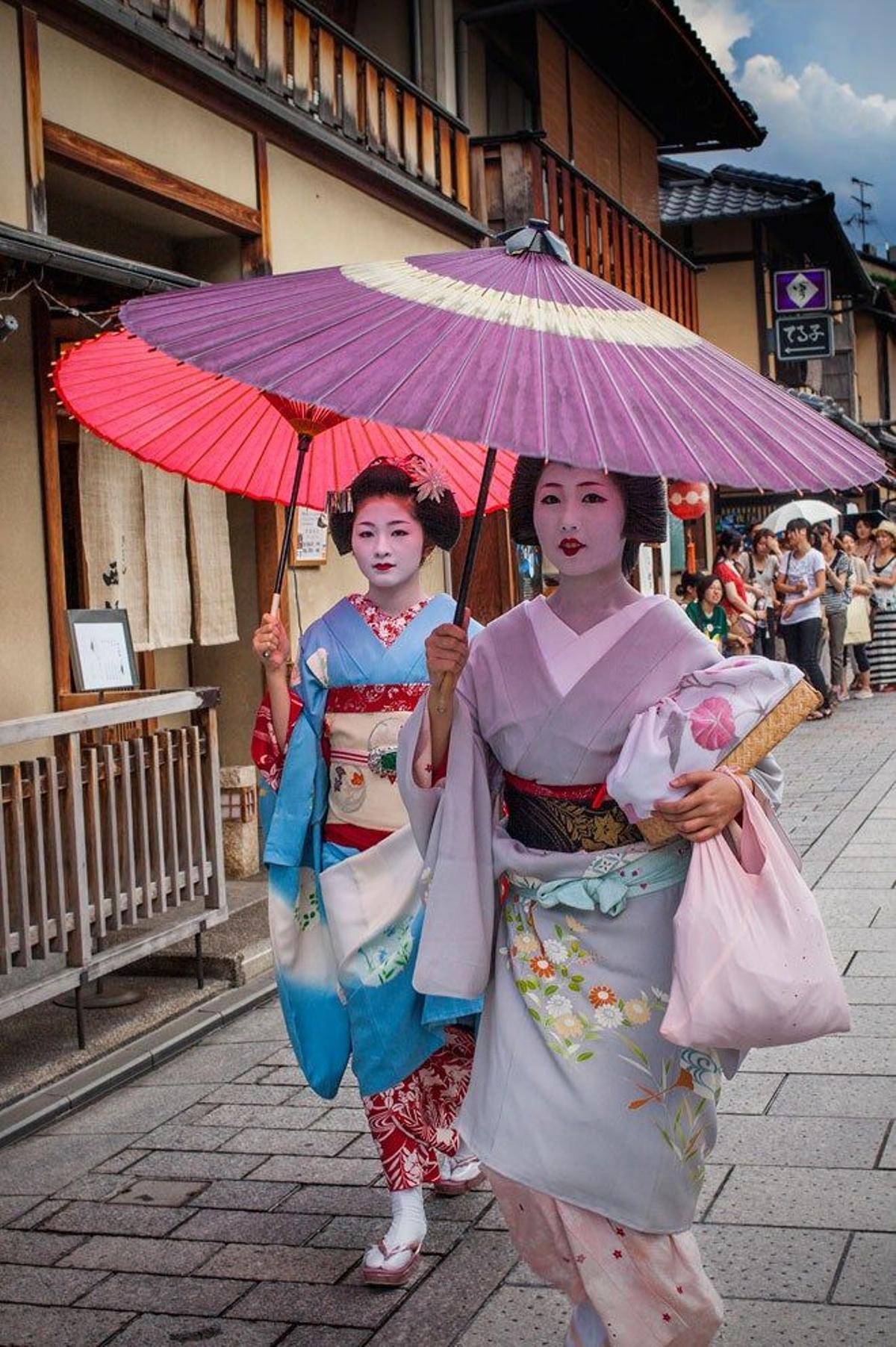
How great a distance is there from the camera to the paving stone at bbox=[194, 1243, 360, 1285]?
13.0ft

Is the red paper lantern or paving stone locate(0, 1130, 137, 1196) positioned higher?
the red paper lantern

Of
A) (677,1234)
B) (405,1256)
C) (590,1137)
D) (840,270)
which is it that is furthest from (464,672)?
(840,270)

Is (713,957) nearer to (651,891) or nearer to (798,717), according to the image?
(651,891)

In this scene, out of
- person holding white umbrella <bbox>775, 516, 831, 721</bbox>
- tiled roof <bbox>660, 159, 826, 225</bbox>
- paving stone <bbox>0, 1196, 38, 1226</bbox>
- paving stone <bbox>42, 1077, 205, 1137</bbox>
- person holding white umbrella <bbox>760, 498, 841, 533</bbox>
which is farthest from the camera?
tiled roof <bbox>660, 159, 826, 225</bbox>

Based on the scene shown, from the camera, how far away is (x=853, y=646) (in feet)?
66.6

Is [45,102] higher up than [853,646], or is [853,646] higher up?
[45,102]

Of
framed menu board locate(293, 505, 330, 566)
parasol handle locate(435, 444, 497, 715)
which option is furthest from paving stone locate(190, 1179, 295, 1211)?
framed menu board locate(293, 505, 330, 566)

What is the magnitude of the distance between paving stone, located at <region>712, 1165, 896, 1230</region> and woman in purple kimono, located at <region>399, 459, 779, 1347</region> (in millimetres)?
1131

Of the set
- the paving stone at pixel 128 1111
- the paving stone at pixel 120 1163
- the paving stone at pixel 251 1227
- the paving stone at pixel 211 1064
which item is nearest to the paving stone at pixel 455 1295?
the paving stone at pixel 251 1227

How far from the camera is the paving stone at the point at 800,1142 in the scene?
460 cm

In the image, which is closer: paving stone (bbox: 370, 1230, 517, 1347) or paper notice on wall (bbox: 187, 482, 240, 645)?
paving stone (bbox: 370, 1230, 517, 1347)

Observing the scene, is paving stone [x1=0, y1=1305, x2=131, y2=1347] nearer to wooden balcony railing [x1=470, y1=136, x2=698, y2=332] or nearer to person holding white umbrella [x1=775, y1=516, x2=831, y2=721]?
wooden balcony railing [x1=470, y1=136, x2=698, y2=332]

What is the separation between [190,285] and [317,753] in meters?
3.11

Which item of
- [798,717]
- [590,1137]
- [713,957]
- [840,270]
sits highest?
[840,270]
